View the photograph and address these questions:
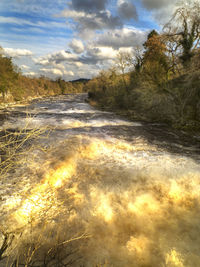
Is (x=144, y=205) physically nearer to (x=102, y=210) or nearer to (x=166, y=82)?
(x=102, y=210)

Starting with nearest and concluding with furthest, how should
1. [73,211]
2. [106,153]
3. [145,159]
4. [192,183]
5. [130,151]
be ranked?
1. [73,211]
2. [192,183]
3. [145,159]
4. [106,153]
5. [130,151]

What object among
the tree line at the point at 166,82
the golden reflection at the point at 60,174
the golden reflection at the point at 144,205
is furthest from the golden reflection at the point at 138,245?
the tree line at the point at 166,82

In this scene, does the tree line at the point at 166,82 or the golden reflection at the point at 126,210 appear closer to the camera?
the golden reflection at the point at 126,210

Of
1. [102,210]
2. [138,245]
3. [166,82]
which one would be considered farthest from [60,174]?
[166,82]

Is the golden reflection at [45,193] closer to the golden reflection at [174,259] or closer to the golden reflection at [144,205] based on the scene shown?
the golden reflection at [144,205]

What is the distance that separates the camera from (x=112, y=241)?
302 centimetres

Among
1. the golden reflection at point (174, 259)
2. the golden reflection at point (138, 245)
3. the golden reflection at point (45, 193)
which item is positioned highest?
the golden reflection at point (45, 193)

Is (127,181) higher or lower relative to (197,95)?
lower

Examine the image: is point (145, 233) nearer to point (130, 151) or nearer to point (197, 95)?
point (130, 151)

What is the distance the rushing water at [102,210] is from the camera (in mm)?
2764

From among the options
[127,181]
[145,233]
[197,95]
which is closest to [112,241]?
[145,233]

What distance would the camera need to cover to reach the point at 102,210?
12.4 ft

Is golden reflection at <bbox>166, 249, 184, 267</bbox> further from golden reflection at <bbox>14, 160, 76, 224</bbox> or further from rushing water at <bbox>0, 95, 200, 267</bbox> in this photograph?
golden reflection at <bbox>14, 160, 76, 224</bbox>

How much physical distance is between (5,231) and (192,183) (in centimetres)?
507
